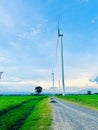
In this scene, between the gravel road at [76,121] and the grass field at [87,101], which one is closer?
the gravel road at [76,121]

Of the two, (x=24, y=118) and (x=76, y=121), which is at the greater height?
(x=24, y=118)

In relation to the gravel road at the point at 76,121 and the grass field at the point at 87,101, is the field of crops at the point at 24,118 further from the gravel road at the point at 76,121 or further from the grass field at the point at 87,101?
the grass field at the point at 87,101

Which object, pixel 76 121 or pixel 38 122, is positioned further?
pixel 38 122

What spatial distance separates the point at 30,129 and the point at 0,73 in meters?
4.29

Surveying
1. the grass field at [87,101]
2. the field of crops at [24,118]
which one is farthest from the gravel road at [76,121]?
the grass field at [87,101]

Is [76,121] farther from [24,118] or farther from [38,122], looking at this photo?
[24,118]

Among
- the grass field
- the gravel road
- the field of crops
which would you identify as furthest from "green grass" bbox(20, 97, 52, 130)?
the grass field

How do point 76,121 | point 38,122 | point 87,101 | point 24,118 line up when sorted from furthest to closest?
point 87,101, point 24,118, point 38,122, point 76,121

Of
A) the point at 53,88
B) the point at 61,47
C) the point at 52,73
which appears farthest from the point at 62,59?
the point at 52,73

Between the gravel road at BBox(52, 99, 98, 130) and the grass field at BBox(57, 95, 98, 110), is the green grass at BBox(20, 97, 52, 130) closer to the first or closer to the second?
the gravel road at BBox(52, 99, 98, 130)

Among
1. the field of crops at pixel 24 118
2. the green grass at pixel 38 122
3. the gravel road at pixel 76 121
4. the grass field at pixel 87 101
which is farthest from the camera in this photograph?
the grass field at pixel 87 101

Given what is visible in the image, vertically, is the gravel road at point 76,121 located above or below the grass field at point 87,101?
below

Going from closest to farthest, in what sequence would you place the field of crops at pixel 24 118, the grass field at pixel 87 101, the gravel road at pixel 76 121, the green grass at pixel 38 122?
the gravel road at pixel 76 121 → the green grass at pixel 38 122 → the field of crops at pixel 24 118 → the grass field at pixel 87 101

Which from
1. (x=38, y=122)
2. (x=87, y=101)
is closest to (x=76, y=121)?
(x=38, y=122)
